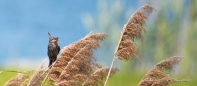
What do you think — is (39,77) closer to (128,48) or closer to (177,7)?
(128,48)

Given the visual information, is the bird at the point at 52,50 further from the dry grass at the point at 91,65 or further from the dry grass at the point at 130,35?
the dry grass at the point at 130,35

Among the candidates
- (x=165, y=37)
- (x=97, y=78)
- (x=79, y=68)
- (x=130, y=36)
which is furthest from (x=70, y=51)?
(x=165, y=37)

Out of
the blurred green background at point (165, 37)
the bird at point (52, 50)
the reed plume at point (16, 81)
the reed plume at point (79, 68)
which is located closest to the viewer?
the reed plume at point (79, 68)

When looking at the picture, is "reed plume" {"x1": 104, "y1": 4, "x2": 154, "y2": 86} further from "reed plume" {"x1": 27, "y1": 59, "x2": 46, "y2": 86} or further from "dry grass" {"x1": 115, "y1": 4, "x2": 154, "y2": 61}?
"reed plume" {"x1": 27, "y1": 59, "x2": 46, "y2": 86}

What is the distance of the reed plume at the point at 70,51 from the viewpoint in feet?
9.72

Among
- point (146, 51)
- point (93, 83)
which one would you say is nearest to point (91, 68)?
point (93, 83)

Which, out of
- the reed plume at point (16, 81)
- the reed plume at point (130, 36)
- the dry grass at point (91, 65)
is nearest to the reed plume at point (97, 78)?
the dry grass at point (91, 65)

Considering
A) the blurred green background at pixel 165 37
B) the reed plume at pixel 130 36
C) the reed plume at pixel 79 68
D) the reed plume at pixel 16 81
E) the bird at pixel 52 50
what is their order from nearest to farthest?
the reed plume at pixel 79 68 < the reed plume at pixel 130 36 < the reed plume at pixel 16 81 < the bird at pixel 52 50 < the blurred green background at pixel 165 37

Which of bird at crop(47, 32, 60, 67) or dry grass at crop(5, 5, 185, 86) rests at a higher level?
bird at crop(47, 32, 60, 67)

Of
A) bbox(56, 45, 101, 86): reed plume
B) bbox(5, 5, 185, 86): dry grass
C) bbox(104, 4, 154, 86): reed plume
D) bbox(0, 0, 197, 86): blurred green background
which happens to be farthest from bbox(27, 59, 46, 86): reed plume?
bbox(0, 0, 197, 86): blurred green background

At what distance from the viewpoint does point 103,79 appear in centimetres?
299

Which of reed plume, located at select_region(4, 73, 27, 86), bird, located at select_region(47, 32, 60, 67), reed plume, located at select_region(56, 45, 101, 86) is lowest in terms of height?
reed plume, located at select_region(56, 45, 101, 86)

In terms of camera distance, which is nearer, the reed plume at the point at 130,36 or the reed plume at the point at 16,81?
the reed plume at the point at 130,36

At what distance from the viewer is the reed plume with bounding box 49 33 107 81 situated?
296 cm
